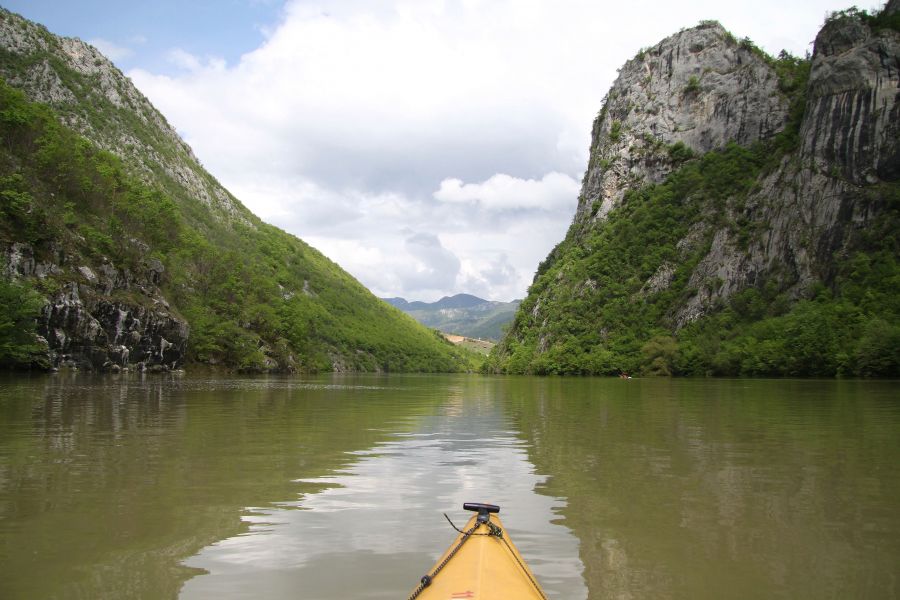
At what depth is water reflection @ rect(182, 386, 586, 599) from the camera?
6438 mm

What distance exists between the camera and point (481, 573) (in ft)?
17.8

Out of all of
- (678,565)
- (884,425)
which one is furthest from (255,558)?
(884,425)

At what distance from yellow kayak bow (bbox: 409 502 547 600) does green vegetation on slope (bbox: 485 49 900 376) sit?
239ft

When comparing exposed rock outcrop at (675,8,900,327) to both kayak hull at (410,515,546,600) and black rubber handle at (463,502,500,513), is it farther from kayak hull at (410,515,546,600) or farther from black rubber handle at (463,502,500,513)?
kayak hull at (410,515,546,600)

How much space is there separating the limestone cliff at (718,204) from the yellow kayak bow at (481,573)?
78731mm

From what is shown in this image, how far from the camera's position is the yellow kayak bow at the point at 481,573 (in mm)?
5133

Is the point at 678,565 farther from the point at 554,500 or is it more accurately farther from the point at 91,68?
the point at 91,68

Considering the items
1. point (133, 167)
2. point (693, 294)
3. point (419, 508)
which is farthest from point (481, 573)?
point (133, 167)

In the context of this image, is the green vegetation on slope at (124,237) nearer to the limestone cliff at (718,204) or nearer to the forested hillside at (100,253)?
the forested hillside at (100,253)

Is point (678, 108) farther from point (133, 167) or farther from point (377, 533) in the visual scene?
point (377, 533)

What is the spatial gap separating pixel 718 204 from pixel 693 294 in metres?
26.2

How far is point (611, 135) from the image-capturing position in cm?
17988

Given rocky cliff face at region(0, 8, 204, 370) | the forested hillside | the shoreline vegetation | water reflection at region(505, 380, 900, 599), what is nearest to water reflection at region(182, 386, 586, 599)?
water reflection at region(505, 380, 900, 599)

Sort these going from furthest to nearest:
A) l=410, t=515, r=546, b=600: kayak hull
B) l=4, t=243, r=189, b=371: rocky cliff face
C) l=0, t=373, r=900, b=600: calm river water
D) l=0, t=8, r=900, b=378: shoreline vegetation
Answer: l=0, t=8, r=900, b=378: shoreline vegetation → l=4, t=243, r=189, b=371: rocky cliff face → l=0, t=373, r=900, b=600: calm river water → l=410, t=515, r=546, b=600: kayak hull
